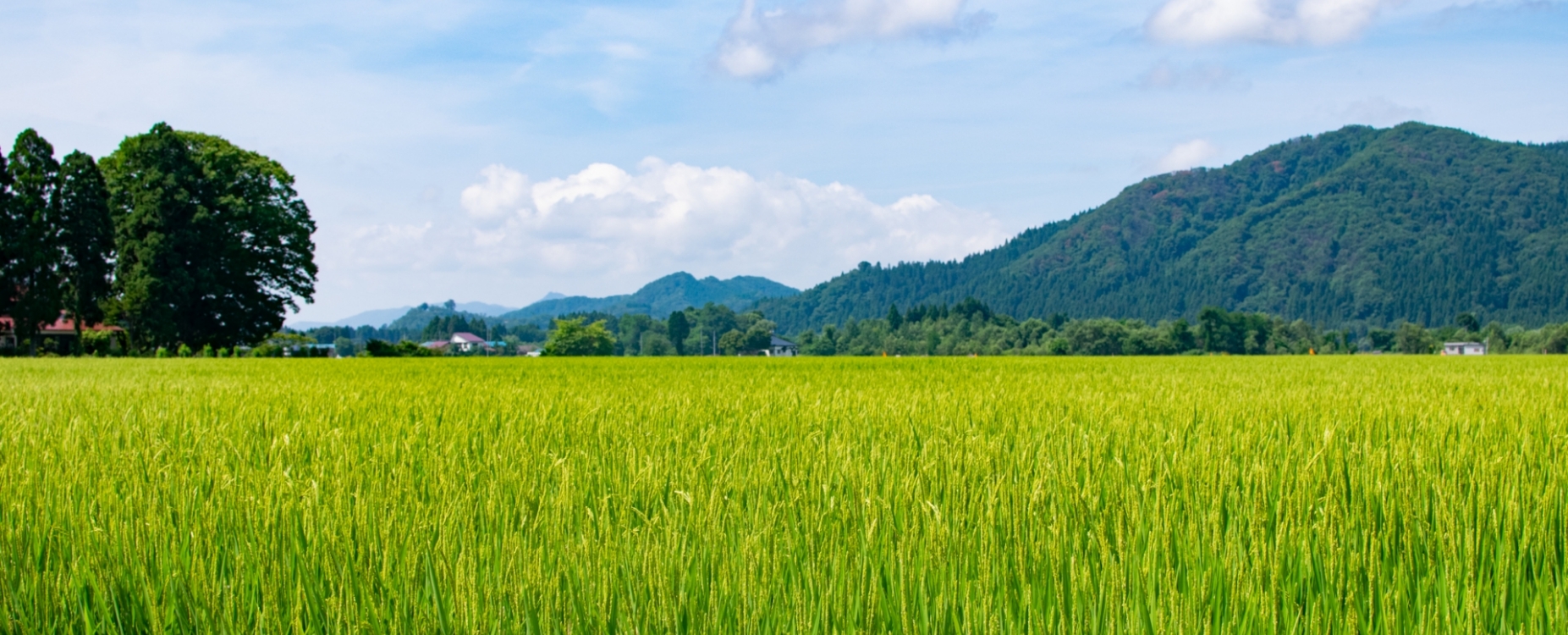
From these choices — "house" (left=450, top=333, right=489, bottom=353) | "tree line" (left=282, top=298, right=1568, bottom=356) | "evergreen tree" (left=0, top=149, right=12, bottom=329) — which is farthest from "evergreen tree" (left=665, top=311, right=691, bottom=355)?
"evergreen tree" (left=0, top=149, right=12, bottom=329)

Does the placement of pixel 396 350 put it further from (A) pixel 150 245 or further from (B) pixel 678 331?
(B) pixel 678 331

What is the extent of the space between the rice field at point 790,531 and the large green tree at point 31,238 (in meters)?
38.8

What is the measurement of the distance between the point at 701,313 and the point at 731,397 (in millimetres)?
150779

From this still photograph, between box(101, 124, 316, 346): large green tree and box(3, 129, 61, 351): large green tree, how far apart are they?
6.88 ft

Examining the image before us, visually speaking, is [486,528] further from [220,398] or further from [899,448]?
[220,398]

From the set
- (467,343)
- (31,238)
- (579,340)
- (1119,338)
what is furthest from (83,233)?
(467,343)

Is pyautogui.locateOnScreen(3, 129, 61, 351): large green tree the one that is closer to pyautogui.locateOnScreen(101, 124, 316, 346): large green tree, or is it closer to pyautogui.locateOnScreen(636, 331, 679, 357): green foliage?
pyautogui.locateOnScreen(101, 124, 316, 346): large green tree

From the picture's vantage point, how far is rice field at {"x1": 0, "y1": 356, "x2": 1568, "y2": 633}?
1.49m

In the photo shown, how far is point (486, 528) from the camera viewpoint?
2.00 metres

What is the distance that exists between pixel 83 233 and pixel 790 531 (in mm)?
42610

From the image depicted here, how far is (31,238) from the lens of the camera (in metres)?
34.2

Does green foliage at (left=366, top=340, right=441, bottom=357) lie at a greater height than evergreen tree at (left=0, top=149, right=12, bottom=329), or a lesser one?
lesser

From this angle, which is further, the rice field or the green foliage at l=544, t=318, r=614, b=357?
the green foliage at l=544, t=318, r=614, b=357

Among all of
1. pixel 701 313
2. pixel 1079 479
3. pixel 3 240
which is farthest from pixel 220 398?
pixel 701 313
